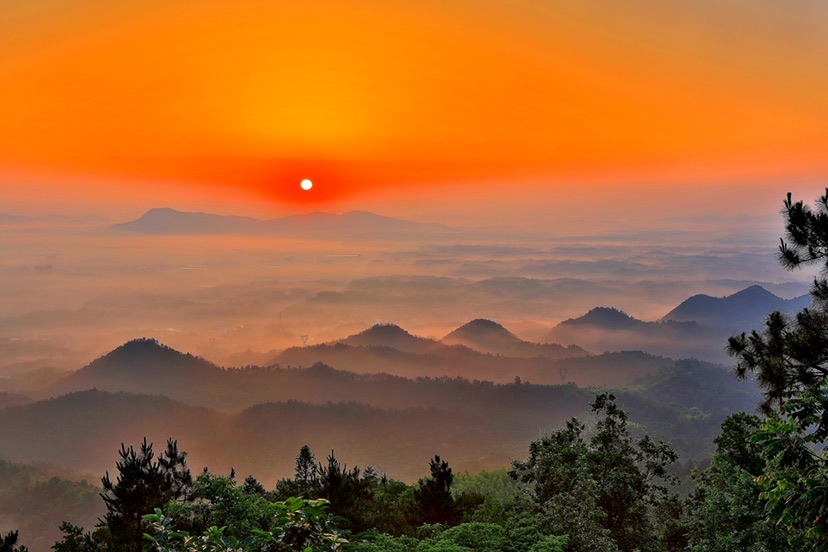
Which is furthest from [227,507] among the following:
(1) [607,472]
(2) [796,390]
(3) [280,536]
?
(1) [607,472]

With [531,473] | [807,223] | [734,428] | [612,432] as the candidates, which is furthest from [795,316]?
[531,473]

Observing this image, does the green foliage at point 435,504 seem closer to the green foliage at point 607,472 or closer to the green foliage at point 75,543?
the green foliage at point 607,472

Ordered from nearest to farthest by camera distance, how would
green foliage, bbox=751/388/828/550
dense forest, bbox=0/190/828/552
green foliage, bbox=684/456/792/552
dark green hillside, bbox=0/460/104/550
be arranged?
green foliage, bbox=751/388/828/550, dense forest, bbox=0/190/828/552, green foliage, bbox=684/456/792/552, dark green hillside, bbox=0/460/104/550

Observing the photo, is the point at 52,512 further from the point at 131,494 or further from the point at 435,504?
the point at 435,504

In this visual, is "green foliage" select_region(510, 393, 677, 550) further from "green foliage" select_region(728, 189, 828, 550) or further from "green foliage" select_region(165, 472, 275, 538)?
"green foliage" select_region(165, 472, 275, 538)

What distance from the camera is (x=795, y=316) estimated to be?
67.3 ft

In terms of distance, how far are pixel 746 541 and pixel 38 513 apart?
235m

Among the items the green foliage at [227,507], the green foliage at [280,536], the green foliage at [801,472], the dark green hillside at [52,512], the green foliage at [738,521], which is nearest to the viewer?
the green foliage at [280,536]

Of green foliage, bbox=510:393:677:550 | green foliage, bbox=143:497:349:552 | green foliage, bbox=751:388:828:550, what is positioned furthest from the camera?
green foliage, bbox=510:393:677:550

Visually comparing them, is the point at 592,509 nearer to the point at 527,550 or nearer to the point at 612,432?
the point at 527,550

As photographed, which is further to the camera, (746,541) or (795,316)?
(795,316)

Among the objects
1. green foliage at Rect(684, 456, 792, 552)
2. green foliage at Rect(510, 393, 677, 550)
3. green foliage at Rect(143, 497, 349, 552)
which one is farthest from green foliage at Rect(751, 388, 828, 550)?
green foliage at Rect(510, 393, 677, 550)

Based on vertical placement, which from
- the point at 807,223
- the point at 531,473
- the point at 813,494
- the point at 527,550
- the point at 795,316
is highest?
the point at 807,223

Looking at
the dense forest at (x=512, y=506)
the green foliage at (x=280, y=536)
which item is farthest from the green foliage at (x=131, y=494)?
the green foliage at (x=280, y=536)
